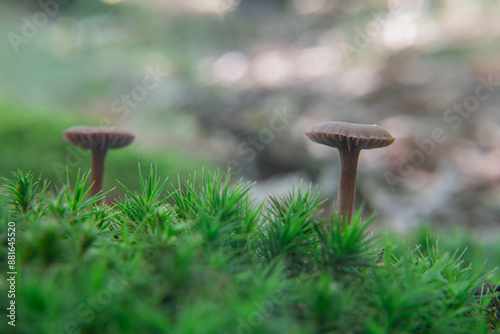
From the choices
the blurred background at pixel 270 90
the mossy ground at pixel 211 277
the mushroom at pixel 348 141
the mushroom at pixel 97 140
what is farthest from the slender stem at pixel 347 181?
the blurred background at pixel 270 90

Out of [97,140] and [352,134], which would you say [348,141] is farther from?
[97,140]

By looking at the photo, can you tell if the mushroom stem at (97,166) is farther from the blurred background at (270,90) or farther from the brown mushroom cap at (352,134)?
the blurred background at (270,90)

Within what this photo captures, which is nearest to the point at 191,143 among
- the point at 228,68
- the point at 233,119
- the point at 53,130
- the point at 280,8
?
the point at 233,119

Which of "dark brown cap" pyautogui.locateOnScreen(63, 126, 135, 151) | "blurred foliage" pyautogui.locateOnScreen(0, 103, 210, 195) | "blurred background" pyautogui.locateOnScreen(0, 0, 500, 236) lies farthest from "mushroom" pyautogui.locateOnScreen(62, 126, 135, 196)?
"blurred background" pyautogui.locateOnScreen(0, 0, 500, 236)

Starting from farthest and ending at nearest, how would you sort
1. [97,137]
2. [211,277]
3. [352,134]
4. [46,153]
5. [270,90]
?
[270,90] < [46,153] < [97,137] < [352,134] < [211,277]

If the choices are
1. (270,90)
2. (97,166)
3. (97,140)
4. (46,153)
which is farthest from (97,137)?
(270,90)

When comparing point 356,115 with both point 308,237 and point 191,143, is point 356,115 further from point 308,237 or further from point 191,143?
point 308,237
